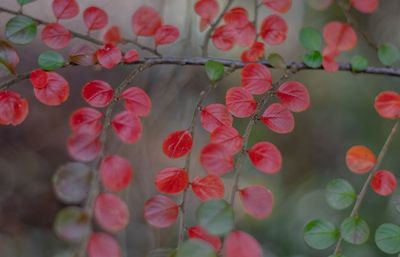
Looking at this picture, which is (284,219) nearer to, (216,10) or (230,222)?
(216,10)

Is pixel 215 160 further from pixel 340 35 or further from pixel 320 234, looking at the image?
pixel 340 35

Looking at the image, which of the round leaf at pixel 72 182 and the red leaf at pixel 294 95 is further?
the red leaf at pixel 294 95

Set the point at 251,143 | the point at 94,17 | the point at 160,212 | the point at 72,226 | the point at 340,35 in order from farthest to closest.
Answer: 1. the point at 251,143
2. the point at 340,35
3. the point at 94,17
4. the point at 160,212
5. the point at 72,226

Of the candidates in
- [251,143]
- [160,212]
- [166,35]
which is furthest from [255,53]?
[251,143]

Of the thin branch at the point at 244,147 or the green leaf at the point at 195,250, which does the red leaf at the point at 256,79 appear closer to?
the thin branch at the point at 244,147

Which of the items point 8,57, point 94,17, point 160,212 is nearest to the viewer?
point 160,212

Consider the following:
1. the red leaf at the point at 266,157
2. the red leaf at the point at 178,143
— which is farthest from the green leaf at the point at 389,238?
the red leaf at the point at 178,143

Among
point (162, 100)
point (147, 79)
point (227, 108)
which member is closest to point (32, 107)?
point (147, 79)
